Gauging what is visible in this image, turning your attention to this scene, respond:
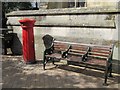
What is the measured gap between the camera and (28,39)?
6980 mm

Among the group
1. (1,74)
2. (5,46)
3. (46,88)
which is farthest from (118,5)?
(5,46)

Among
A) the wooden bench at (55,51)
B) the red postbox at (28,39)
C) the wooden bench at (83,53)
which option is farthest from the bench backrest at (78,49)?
the red postbox at (28,39)

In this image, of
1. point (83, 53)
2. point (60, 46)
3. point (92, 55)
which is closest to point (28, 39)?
point (60, 46)

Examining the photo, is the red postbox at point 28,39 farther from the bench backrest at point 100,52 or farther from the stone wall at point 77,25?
the bench backrest at point 100,52

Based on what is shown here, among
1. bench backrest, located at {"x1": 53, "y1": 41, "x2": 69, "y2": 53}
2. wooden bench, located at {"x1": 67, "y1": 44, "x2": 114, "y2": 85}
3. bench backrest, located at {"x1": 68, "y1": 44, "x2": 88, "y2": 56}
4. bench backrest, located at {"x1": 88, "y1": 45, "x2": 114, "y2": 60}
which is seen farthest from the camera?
bench backrest, located at {"x1": 53, "y1": 41, "x2": 69, "y2": 53}

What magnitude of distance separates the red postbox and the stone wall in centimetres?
66

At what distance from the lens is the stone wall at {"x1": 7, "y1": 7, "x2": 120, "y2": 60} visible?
6297mm

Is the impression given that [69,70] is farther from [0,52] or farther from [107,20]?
[0,52]

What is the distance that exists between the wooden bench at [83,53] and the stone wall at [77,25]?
0.52 meters

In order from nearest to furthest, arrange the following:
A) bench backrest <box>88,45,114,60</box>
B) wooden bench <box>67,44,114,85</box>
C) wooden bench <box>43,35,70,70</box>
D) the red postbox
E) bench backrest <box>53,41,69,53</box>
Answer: wooden bench <box>67,44,114,85</box> → bench backrest <box>88,45,114,60</box> → wooden bench <box>43,35,70,70</box> → bench backrest <box>53,41,69,53</box> → the red postbox

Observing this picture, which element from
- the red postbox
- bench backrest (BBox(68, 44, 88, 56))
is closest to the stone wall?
bench backrest (BBox(68, 44, 88, 56))

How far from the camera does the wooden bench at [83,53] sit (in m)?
5.59

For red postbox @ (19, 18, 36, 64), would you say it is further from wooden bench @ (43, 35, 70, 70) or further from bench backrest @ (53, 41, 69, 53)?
bench backrest @ (53, 41, 69, 53)

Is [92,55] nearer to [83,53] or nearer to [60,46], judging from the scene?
[83,53]
